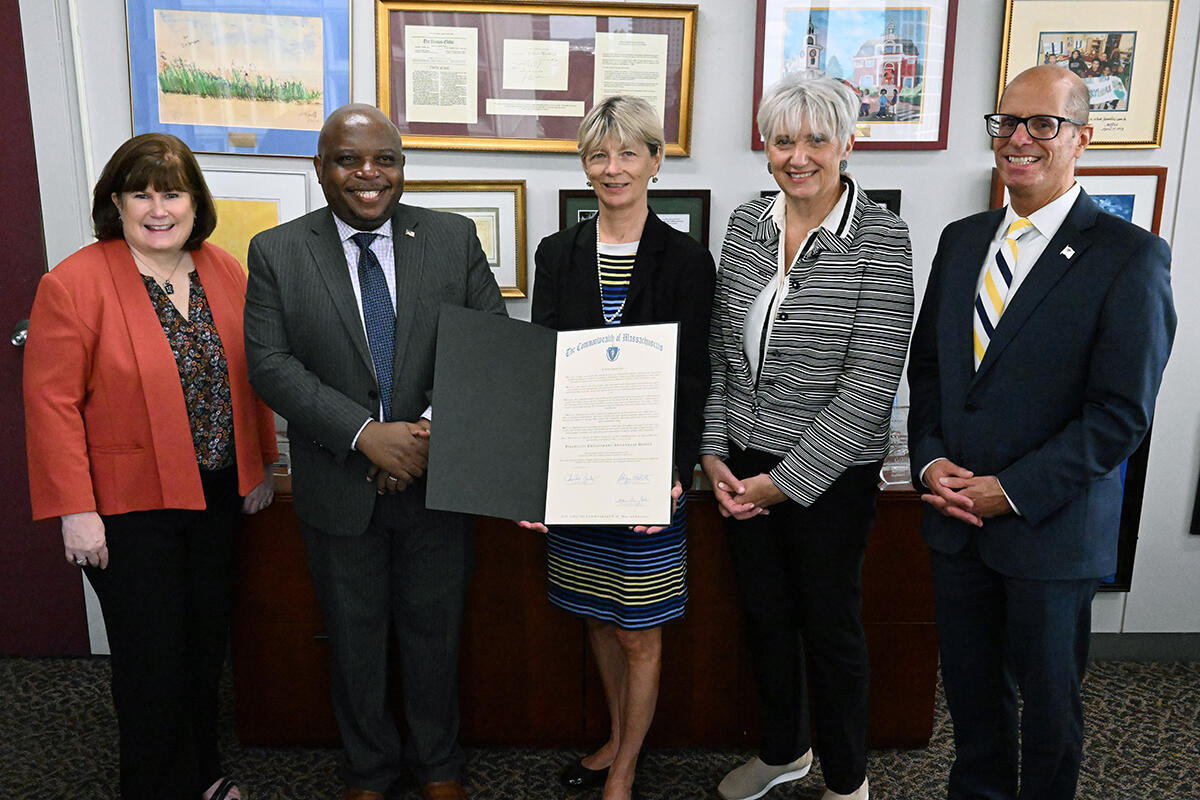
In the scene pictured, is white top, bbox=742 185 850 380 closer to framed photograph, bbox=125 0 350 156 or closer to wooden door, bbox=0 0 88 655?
framed photograph, bbox=125 0 350 156

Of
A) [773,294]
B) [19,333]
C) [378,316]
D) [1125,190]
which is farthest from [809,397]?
[19,333]

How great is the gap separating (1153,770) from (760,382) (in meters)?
1.60

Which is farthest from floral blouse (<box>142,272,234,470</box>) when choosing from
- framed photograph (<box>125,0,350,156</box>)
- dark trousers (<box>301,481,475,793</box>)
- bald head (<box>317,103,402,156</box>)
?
framed photograph (<box>125,0,350,156</box>)

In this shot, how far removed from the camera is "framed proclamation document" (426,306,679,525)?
5.64ft

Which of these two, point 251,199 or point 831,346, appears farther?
point 251,199

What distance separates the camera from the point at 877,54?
2.45 meters

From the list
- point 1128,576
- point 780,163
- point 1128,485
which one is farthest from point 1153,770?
point 780,163

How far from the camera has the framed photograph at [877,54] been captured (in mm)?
2422

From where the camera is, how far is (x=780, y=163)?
5.52ft

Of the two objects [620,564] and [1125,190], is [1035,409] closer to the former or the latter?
[620,564]

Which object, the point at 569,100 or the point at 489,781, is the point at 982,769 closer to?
the point at 489,781

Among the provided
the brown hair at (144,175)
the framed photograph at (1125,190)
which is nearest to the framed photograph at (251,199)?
the brown hair at (144,175)

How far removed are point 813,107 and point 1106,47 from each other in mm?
1429

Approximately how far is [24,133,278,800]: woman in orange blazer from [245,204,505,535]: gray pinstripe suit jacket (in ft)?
0.47
